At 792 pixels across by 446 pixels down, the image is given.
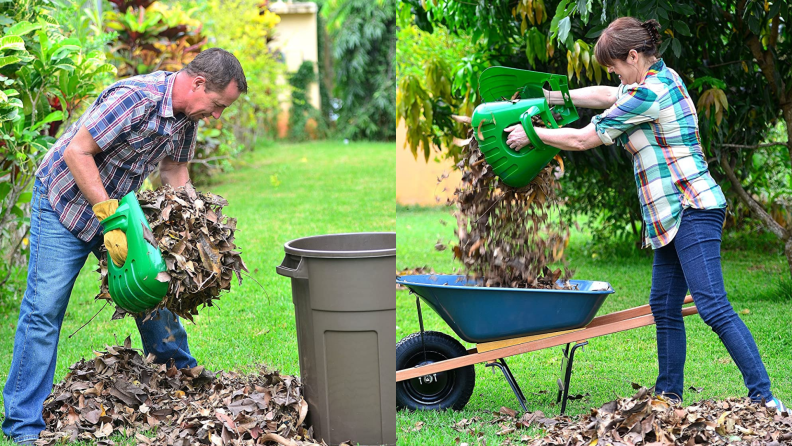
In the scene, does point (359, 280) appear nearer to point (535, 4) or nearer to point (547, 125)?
point (547, 125)

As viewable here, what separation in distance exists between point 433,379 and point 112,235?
4.96ft

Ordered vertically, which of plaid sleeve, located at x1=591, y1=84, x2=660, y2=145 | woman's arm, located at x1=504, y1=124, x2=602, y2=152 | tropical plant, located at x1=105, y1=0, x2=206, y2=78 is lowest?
woman's arm, located at x1=504, y1=124, x2=602, y2=152

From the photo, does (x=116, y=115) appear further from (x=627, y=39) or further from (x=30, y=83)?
(x=627, y=39)

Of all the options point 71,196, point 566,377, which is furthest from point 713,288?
point 71,196

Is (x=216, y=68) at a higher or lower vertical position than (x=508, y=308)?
higher

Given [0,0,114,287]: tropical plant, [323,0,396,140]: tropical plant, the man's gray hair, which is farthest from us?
[323,0,396,140]: tropical plant

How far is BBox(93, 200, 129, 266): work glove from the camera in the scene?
2.77 meters

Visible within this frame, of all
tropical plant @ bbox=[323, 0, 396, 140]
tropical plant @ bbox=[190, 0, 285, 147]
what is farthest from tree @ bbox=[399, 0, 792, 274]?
tropical plant @ bbox=[323, 0, 396, 140]

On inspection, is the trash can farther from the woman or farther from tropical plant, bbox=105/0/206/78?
tropical plant, bbox=105/0/206/78

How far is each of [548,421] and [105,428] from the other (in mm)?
1791

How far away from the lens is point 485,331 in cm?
316

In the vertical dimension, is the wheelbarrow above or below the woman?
below

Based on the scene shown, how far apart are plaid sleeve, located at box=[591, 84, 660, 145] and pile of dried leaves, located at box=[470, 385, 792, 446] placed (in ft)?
3.35

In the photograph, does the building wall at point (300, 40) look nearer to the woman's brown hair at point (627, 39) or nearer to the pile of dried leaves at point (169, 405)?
the pile of dried leaves at point (169, 405)
